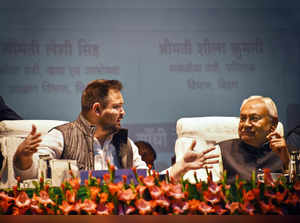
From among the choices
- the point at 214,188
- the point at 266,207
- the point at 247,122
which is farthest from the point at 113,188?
the point at 247,122

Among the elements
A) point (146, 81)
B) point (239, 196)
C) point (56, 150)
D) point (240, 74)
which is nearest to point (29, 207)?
point (239, 196)

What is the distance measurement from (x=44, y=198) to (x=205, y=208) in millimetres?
410

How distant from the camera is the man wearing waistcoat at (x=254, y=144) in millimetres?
2574

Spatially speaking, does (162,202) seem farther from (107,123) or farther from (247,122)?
(247,122)

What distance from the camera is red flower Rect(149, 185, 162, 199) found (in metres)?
1.04

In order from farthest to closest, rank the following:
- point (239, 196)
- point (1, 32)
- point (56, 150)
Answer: point (1, 32), point (56, 150), point (239, 196)

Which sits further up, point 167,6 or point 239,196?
point 167,6

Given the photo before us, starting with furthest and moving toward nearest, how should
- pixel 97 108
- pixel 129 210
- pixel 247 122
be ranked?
pixel 247 122
pixel 97 108
pixel 129 210

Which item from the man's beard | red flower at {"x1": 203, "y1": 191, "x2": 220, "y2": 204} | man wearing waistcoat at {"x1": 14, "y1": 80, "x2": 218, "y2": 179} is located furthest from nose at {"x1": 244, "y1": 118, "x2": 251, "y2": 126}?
red flower at {"x1": 203, "y1": 191, "x2": 220, "y2": 204}

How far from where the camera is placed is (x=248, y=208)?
104 cm

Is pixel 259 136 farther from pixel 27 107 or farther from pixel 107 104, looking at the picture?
pixel 27 107

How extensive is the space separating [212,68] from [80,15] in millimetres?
1287

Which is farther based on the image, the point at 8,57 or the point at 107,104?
the point at 8,57

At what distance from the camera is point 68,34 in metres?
3.76
